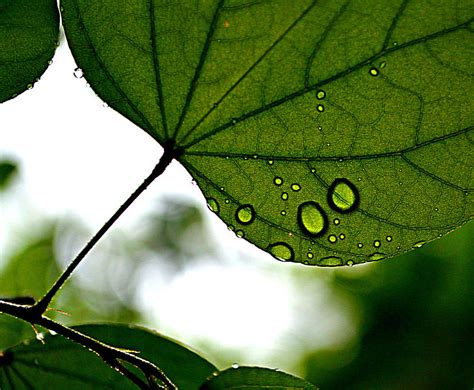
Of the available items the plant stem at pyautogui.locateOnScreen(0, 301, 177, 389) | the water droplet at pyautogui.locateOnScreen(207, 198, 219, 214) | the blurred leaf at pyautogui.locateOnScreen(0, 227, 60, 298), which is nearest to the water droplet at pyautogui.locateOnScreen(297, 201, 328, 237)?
the water droplet at pyautogui.locateOnScreen(207, 198, 219, 214)

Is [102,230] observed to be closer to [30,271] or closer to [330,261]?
[330,261]

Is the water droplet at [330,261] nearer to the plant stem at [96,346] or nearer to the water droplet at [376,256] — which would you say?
the water droplet at [376,256]

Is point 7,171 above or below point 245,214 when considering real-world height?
above

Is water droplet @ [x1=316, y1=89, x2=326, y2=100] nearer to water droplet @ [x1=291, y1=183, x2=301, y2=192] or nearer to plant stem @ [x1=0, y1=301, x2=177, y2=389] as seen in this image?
water droplet @ [x1=291, y1=183, x2=301, y2=192]

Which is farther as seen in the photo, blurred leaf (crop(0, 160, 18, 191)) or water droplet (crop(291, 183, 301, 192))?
blurred leaf (crop(0, 160, 18, 191))

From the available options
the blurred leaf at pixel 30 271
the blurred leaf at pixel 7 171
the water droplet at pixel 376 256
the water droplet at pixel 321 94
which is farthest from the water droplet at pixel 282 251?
the blurred leaf at pixel 7 171

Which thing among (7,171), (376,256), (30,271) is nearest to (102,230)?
(376,256)
